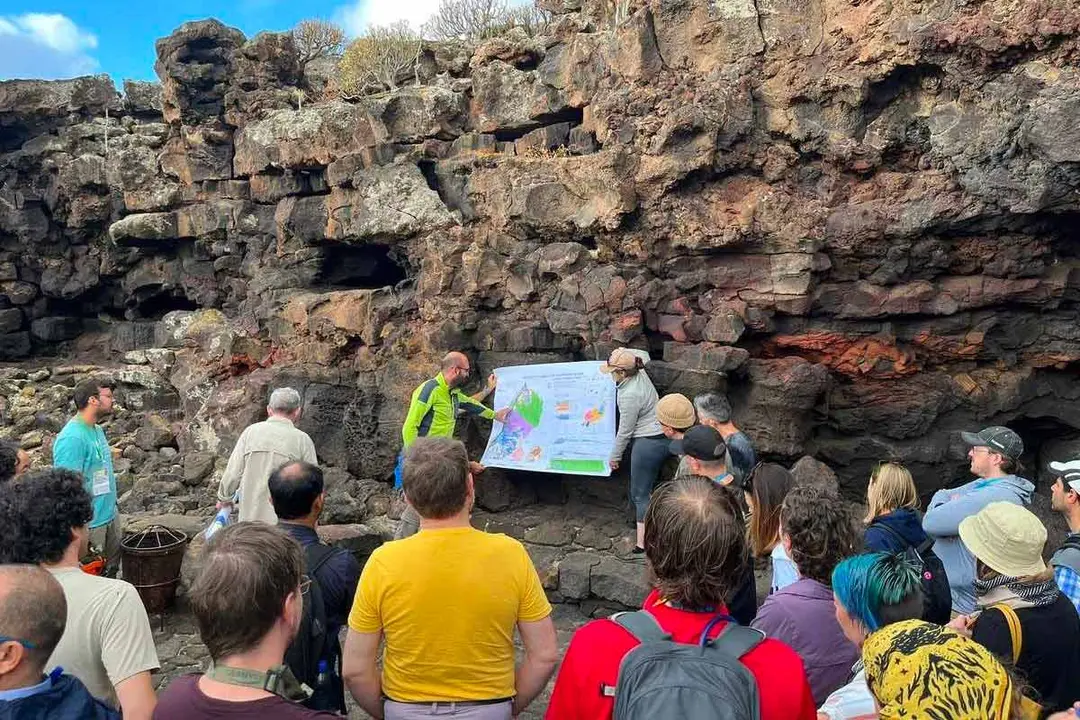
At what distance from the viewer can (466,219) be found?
11508 mm

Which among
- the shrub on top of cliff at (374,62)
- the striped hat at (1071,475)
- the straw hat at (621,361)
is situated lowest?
the striped hat at (1071,475)

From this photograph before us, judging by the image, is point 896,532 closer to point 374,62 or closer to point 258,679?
point 258,679

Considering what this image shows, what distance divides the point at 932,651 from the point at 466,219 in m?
10.2

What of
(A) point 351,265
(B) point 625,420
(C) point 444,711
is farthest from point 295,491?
(A) point 351,265

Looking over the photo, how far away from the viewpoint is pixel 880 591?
8.63ft

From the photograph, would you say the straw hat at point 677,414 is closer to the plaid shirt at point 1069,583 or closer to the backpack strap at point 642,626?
the plaid shirt at point 1069,583

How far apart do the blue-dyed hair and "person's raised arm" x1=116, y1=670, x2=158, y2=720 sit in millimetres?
2627

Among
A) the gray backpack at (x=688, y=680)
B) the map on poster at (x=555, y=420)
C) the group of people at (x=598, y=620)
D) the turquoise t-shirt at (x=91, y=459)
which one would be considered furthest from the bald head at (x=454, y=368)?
the gray backpack at (x=688, y=680)

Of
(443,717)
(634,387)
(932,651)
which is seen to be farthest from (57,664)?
(634,387)

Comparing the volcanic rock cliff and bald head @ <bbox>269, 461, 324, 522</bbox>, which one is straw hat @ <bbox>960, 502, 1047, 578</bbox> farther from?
the volcanic rock cliff

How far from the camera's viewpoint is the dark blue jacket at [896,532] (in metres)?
3.99

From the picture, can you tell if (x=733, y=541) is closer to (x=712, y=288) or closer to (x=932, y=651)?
(x=932, y=651)

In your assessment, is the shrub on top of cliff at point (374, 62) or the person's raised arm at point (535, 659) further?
the shrub on top of cliff at point (374, 62)

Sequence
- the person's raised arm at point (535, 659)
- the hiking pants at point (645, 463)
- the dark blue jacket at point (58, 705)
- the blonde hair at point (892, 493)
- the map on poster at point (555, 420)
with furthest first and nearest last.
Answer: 1. the map on poster at point (555, 420)
2. the hiking pants at point (645, 463)
3. the blonde hair at point (892, 493)
4. the person's raised arm at point (535, 659)
5. the dark blue jacket at point (58, 705)
